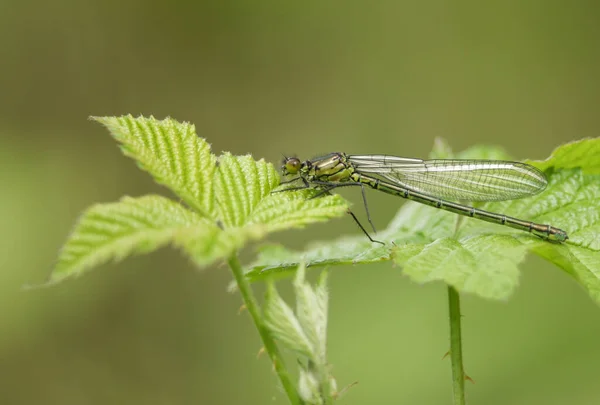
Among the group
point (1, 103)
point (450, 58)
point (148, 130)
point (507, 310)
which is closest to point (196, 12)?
point (1, 103)

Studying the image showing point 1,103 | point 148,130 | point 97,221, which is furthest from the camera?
point 1,103

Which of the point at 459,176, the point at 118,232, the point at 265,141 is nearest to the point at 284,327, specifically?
the point at 118,232

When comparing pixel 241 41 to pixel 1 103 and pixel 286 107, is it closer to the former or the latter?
pixel 286 107

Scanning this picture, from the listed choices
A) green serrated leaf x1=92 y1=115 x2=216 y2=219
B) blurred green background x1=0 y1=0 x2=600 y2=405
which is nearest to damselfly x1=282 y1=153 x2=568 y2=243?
green serrated leaf x1=92 y1=115 x2=216 y2=219

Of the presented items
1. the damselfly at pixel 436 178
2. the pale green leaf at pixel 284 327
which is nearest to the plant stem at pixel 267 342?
the pale green leaf at pixel 284 327

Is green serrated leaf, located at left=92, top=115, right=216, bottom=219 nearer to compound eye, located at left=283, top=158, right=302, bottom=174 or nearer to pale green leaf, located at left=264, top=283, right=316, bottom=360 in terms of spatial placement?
pale green leaf, located at left=264, top=283, right=316, bottom=360
